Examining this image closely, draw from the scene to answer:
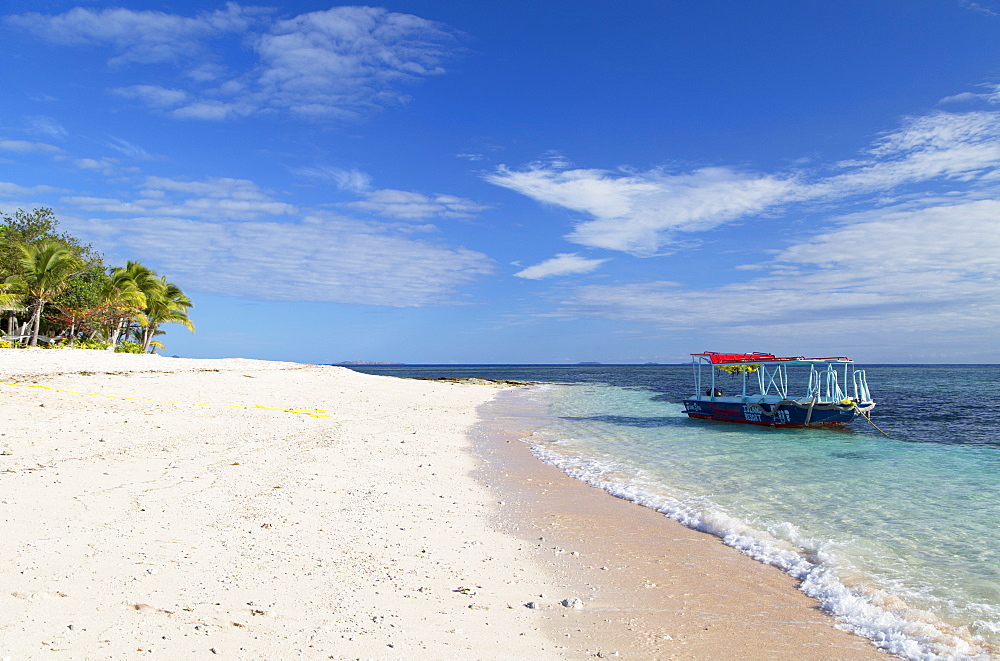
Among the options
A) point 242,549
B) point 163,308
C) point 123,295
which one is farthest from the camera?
point 163,308

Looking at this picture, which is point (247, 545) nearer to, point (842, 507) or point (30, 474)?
point (30, 474)

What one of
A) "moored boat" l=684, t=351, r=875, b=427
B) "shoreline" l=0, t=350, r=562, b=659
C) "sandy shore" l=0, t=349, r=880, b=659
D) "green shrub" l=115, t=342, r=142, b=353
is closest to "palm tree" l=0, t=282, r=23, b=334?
"green shrub" l=115, t=342, r=142, b=353

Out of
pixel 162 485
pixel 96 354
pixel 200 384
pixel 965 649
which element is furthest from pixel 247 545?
pixel 96 354

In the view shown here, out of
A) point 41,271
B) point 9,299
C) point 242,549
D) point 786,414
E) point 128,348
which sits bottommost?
point 242,549

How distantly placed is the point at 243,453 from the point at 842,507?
1150 centimetres

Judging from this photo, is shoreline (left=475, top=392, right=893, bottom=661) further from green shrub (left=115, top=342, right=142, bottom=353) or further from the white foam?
green shrub (left=115, top=342, right=142, bottom=353)

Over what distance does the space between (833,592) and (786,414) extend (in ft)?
65.0

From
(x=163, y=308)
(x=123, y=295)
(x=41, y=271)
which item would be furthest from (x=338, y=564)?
(x=163, y=308)

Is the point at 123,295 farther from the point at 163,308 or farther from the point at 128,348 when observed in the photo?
the point at 163,308

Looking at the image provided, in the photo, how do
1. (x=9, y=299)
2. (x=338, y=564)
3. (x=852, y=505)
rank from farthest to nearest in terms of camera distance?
1. (x=9, y=299)
2. (x=852, y=505)
3. (x=338, y=564)

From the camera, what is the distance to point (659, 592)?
5.91 m

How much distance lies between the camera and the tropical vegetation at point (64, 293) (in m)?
34.7

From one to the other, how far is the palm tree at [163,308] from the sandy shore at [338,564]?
130 ft

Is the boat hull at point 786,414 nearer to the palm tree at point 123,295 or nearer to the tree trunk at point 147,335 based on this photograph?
the palm tree at point 123,295
